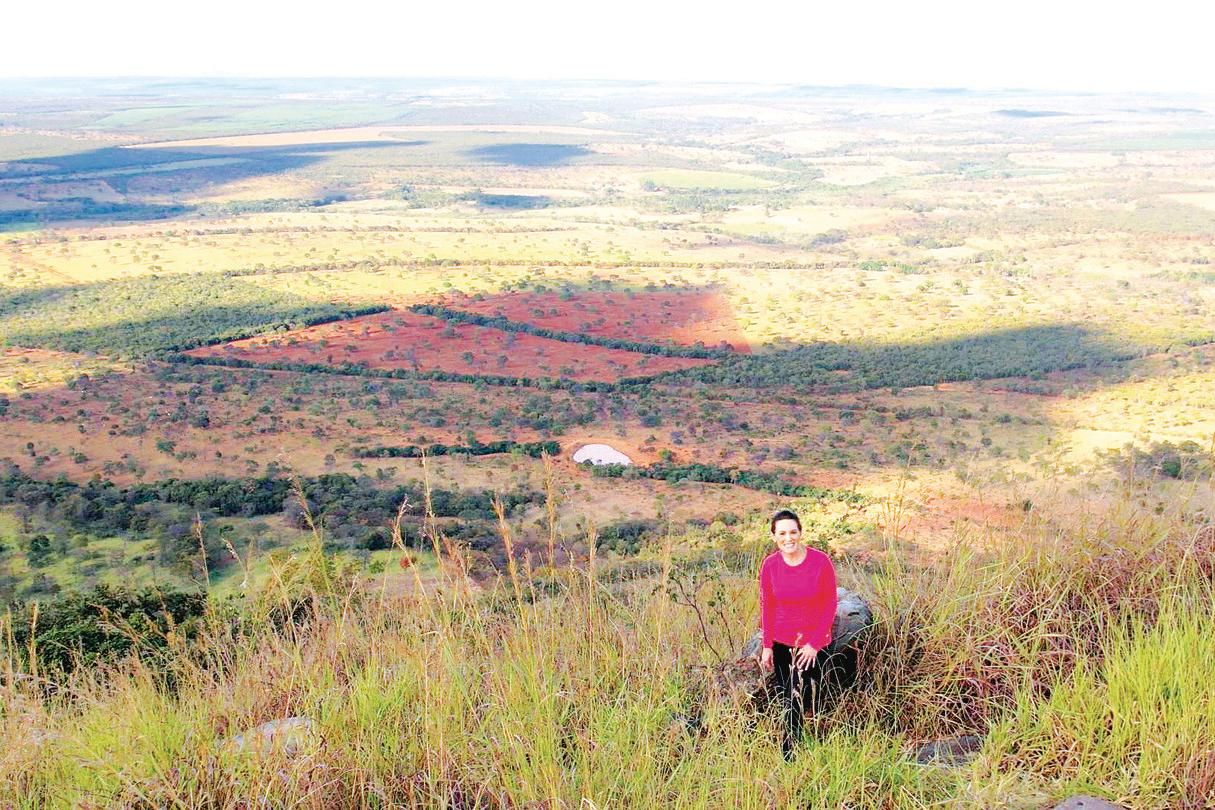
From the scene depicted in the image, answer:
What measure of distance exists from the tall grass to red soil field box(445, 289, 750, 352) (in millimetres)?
50100

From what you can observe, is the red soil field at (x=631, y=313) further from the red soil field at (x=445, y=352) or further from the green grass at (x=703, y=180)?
the green grass at (x=703, y=180)

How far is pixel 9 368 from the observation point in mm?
48906

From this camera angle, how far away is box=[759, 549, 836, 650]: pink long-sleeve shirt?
427 cm

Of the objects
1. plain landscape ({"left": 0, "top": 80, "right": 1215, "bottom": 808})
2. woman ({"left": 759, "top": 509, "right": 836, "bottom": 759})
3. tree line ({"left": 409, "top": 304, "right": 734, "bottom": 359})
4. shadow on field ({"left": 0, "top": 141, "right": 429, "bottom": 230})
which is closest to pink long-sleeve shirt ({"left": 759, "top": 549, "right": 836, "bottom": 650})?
woman ({"left": 759, "top": 509, "right": 836, "bottom": 759})

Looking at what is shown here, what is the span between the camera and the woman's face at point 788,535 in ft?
14.1

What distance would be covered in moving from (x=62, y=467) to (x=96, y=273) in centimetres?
4866

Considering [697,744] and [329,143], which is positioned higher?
[329,143]

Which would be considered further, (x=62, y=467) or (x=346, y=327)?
(x=346, y=327)

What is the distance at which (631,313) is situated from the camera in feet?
208

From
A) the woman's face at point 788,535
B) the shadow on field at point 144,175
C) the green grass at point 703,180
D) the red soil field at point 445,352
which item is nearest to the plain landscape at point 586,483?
the red soil field at point 445,352

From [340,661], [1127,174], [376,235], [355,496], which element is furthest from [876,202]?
[340,661]

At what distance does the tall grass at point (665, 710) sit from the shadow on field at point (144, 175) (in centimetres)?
11253

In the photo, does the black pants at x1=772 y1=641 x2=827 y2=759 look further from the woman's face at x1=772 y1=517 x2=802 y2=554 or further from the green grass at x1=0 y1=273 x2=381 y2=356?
the green grass at x1=0 y1=273 x2=381 y2=356

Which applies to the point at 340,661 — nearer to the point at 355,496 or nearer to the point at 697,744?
the point at 697,744
